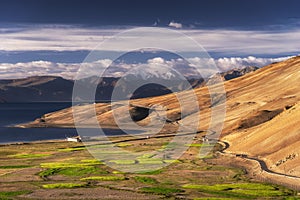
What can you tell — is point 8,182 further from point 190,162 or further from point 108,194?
point 190,162

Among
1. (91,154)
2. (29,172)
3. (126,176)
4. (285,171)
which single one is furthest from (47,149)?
(285,171)

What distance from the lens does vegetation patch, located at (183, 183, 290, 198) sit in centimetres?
6650

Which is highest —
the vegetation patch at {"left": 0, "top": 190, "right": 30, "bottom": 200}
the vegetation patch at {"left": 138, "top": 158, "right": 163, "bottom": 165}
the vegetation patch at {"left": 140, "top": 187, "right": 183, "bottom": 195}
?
the vegetation patch at {"left": 138, "top": 158, "right": 163, "bottom": 165}

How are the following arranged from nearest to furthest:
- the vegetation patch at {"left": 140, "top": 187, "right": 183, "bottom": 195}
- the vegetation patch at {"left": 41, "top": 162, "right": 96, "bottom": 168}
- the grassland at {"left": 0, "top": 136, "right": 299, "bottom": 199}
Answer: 1. the grassland at {"left": 0, "top": 136, "right": 299, "bottom": 199}
2. the vegetation patch at {"left": 140, "top": 187, "right": 183, "bottom": 195}
3. the vegetation patch at {"left": 41, "top": 162, "right": 96, "bottom": 168}

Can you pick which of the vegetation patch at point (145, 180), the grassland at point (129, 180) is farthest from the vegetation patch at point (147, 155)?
the vegetation patch at point (145, 180)

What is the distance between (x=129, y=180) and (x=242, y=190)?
717 inches

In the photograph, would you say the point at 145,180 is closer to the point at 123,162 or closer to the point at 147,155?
the point at 123,162

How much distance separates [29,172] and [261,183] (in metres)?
39.8

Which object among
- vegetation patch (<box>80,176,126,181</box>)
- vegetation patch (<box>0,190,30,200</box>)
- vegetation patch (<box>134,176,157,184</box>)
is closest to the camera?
vegetation patch (<box>0,190,30,200</box>)

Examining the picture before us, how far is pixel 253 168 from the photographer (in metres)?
90.7

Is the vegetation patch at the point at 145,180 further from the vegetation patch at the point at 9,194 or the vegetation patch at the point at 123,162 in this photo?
the vegetation patch at the point at 123,162

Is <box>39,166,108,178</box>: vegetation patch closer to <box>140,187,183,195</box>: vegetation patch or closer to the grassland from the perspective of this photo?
the grassland

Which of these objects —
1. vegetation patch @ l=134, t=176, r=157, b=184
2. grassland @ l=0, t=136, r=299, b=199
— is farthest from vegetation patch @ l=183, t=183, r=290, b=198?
vegetation patch @ l=134, t=176, r=157, b=184

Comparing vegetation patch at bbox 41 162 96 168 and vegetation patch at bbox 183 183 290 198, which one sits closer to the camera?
vegetation patch at bbox 183 183 290 198
